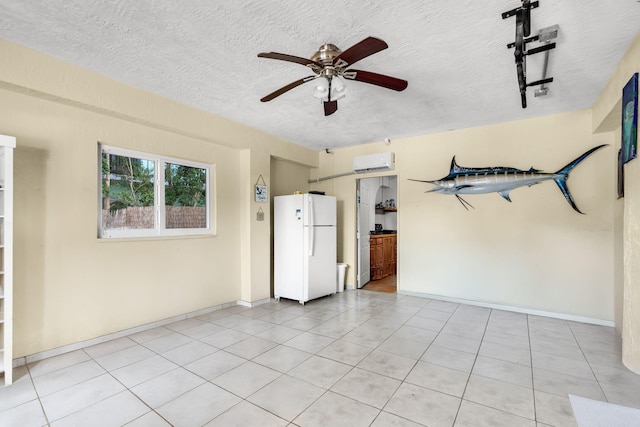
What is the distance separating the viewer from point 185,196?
12.5ft

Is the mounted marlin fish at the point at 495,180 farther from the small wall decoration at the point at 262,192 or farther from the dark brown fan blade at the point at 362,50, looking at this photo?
the dark brown fan blade at the point at 362,50

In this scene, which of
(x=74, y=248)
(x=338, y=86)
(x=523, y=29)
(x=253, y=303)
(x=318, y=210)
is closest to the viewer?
(x=523, y=29)

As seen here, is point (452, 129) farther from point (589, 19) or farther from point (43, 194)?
point (43, 194)

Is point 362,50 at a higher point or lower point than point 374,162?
higher

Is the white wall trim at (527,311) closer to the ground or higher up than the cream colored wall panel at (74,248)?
closer to the ground

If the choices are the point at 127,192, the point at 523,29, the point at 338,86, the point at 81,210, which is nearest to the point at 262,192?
the point at 127,192

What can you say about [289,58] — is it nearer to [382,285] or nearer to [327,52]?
[327,52]

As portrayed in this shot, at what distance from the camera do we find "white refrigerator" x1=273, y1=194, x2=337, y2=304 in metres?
4.41

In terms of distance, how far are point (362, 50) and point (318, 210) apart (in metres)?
2.94

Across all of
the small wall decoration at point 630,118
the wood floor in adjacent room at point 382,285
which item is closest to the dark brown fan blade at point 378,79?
the small wall decoration at point 630,118

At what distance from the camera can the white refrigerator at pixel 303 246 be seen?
441 cm

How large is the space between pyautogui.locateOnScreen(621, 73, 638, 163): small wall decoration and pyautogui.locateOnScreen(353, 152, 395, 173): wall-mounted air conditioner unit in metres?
2.77

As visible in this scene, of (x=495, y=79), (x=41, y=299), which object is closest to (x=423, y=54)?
(x=495, y=79)

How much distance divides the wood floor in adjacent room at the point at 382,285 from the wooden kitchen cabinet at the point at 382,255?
223 mm
